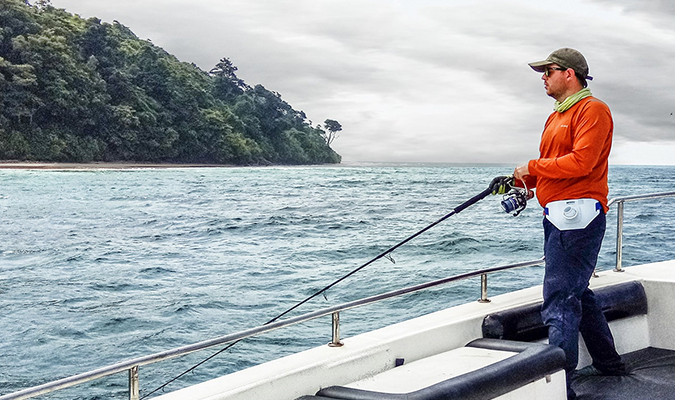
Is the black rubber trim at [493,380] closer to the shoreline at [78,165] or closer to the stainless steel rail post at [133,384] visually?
the stainless steel rail post at [133,384]

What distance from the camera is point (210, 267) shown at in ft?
62.2

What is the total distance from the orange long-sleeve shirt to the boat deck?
817 mm

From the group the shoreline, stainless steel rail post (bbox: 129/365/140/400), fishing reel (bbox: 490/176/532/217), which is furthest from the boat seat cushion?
the shoreline

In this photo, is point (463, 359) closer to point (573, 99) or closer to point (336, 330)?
point (336, 330)

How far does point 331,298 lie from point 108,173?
51.5m

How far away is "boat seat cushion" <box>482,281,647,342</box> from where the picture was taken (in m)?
2.92

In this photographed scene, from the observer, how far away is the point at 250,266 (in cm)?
1898

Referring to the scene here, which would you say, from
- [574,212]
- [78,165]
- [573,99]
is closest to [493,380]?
[574,212]

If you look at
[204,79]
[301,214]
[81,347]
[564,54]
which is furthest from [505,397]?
[204,79]

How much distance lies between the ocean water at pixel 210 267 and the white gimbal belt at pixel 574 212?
6.59 m

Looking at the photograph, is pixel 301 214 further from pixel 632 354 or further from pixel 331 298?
pixel 632 354

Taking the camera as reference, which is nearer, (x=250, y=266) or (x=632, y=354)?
(x=632, y=354)

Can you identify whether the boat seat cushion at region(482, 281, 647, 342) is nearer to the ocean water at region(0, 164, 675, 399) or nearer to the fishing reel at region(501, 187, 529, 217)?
the fishing reel at region(501, 187, 529, 217)

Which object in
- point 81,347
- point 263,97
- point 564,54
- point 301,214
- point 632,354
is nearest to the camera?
point 564,54
